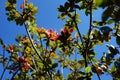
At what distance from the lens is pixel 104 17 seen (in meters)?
2.23

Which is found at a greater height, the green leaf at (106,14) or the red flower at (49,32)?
the red flower at (49,32)

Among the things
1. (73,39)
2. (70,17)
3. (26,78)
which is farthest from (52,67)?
(26,78)

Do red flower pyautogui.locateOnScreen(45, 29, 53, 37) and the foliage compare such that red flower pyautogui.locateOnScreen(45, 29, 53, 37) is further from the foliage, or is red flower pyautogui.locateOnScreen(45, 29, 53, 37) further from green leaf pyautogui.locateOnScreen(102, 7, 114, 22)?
green leaf pyautogui.locateOnScreen(102, 7, 114, 22)

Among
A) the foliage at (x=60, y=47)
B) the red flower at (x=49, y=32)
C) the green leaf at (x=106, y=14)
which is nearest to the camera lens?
the green leaf at (x=106, y=14)

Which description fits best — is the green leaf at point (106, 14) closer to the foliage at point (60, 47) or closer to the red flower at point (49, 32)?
the foliage at point (60, 47)

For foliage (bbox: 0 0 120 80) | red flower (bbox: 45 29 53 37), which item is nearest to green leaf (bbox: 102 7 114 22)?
foliage (bbox: 0 0 120 80)

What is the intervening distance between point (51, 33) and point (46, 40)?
22 cm

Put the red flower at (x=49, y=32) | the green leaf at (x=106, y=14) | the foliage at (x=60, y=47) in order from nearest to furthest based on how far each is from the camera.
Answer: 1. the green leaf at (x=106, y=14)
2. the foliage at (x=60, y=47)
3. the red flower at (x=49, y=32)

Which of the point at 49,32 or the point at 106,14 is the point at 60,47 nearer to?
the point at 49,32

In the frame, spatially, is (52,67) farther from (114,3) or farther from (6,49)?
(114,3)

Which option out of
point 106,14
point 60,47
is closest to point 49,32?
point 60,47

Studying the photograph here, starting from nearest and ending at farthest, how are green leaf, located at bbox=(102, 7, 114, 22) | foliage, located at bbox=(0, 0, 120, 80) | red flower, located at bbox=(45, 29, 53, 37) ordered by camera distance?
green leaf, located at bbox=(102, 7, 114, 22) < foliage, located at bbox=(0, 0, 120, 80) < red flower, located at bbox=(45, 29, 53, 37)

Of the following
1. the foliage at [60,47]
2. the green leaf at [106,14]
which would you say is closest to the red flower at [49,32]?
the foliage at [60,47]

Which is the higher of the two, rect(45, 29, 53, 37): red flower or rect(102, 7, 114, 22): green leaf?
rect(45, 29, 53, 37): red flower
